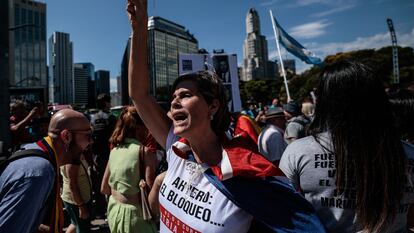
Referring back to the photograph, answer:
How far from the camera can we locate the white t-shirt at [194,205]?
151cm

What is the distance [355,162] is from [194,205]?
795 millimetres

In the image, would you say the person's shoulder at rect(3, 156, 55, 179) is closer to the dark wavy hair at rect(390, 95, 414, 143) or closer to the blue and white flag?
the dark wavy hair at rect(390, 95, 414, 143)

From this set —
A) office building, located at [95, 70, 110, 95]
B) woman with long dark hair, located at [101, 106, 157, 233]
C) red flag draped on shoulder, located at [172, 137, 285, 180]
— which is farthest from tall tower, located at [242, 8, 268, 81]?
red flag draped on shoulder, located at [172, 137, 285, 180]

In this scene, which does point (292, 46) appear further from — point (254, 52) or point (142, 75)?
point (254, 52)

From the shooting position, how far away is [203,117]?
71.2 inches

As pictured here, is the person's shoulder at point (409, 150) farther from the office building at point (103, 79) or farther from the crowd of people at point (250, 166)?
the office building at point (103, 79)

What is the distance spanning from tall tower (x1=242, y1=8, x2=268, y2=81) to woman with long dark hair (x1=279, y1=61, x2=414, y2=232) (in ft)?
488

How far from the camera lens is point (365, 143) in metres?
1.54

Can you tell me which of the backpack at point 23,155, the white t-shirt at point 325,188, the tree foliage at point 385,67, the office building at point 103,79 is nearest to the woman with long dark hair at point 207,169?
the white t-shirt at point 325,188

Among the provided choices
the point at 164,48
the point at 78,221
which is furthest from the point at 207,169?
the point at 164,48

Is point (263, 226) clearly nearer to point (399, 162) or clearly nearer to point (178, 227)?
point (178, 227)

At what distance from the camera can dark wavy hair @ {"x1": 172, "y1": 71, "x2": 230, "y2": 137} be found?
72.3 inches

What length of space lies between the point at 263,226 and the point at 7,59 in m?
4.62

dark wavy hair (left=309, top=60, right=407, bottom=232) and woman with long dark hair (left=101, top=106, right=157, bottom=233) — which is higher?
dark wavy hair (left=309, top=60, right=407, bottom=232)
